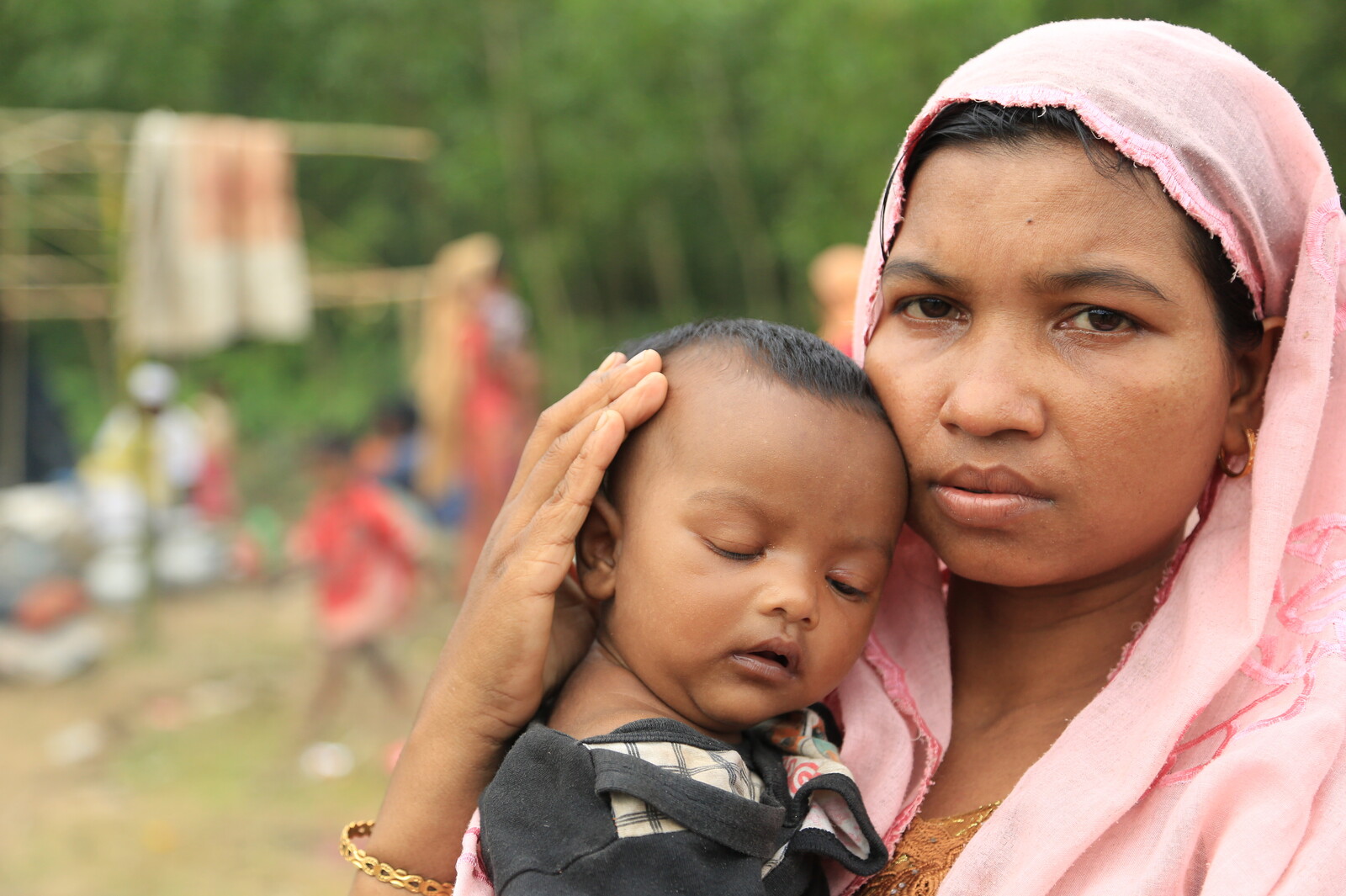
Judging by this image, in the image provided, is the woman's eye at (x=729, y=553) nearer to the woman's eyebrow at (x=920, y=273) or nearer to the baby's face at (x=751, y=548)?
the baby's face at (x=751, y=548)

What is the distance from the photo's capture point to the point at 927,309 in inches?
66.3

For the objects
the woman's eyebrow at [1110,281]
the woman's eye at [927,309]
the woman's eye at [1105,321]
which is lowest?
the woman's eye at [927,309]

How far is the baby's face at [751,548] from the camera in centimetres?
162

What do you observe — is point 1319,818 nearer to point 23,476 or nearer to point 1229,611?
point 1229,611

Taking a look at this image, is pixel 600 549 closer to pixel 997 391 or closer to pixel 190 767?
pixel 997 391

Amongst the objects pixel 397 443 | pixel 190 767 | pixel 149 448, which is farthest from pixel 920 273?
pixel 397 443

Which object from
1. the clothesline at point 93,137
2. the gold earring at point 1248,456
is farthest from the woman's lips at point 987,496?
the clothesline at point 93,137

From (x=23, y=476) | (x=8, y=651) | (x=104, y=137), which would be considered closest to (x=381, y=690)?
(x=8, y=651)

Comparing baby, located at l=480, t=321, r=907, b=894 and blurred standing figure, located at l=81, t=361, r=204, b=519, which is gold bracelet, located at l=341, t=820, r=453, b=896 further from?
blurred standing figure, located at l=81, t=361, r=204, b=519

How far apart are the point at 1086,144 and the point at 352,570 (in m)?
6.09

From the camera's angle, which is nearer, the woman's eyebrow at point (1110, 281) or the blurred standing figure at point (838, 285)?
the woman's eyebrow at point (1110, 281)

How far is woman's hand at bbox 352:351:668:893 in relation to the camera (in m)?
1.69

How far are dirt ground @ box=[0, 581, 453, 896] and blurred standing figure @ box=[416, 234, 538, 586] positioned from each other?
1.31 metres

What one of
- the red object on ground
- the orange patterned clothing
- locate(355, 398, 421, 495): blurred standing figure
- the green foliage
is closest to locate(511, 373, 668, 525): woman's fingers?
the orange patterned clothing
